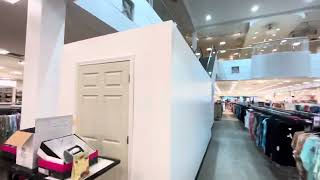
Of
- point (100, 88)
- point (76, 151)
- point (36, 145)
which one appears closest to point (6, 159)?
point (36, 145)

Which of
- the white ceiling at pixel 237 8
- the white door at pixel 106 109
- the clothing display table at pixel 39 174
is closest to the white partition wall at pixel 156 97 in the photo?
the white door at pixel 106 109

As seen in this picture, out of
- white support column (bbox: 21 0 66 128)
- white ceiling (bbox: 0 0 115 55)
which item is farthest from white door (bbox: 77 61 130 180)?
white ceiling (bbox: 0 0 115 55)

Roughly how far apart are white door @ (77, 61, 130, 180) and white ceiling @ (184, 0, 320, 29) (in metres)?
7.89

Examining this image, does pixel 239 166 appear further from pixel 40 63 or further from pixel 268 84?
pixel 268 84

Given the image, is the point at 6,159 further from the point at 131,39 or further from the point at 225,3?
the point at 225,3

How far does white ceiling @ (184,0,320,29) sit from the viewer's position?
900 cm

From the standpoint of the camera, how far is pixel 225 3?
908cm

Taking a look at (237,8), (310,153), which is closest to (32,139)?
(310,153)

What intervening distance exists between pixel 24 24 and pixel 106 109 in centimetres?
311

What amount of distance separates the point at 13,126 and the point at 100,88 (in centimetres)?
305

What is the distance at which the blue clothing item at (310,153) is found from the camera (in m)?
2.45

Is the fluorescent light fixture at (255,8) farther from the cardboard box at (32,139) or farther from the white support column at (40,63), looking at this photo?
the cardboard box at (32,139)

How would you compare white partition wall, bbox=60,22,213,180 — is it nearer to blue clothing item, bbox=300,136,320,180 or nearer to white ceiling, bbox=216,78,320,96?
blue clothing item, bbox=300,136,320,180

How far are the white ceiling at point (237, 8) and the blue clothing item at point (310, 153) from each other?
313 inches
